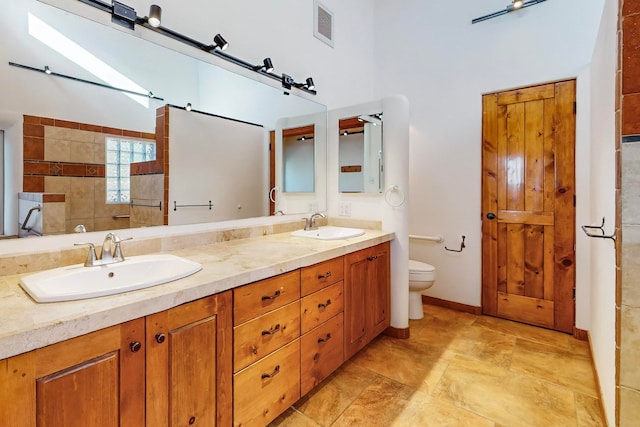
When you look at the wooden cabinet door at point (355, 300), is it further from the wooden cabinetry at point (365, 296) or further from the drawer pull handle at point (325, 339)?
the drawer pull handle at point (325, 339)

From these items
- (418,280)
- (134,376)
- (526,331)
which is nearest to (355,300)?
(418,280)

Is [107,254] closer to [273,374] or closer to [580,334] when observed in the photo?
[273,374]

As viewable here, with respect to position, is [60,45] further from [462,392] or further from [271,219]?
[462,392]

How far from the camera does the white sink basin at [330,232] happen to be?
222 centimetres

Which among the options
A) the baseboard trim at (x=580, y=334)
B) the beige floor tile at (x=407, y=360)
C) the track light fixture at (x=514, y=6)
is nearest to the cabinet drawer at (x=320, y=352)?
the beige floor tile at (x=407, y=360)

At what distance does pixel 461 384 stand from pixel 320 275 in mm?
1108

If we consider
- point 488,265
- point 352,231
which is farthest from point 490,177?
point 352,231

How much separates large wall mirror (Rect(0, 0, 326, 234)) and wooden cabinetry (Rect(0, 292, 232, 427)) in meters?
0.77

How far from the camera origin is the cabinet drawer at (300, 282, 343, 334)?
161 centimetres

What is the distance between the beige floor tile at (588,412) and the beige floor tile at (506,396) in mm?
27

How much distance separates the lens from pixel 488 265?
2838 millimetres

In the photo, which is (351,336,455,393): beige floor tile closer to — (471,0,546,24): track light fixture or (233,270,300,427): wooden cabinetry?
(233,270,300,427): wooden cabinetry

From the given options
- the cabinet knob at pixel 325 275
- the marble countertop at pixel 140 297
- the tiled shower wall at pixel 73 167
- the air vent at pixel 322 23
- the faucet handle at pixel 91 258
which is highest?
the air vent at pixel 322 23

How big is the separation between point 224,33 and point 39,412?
1.97 metres
